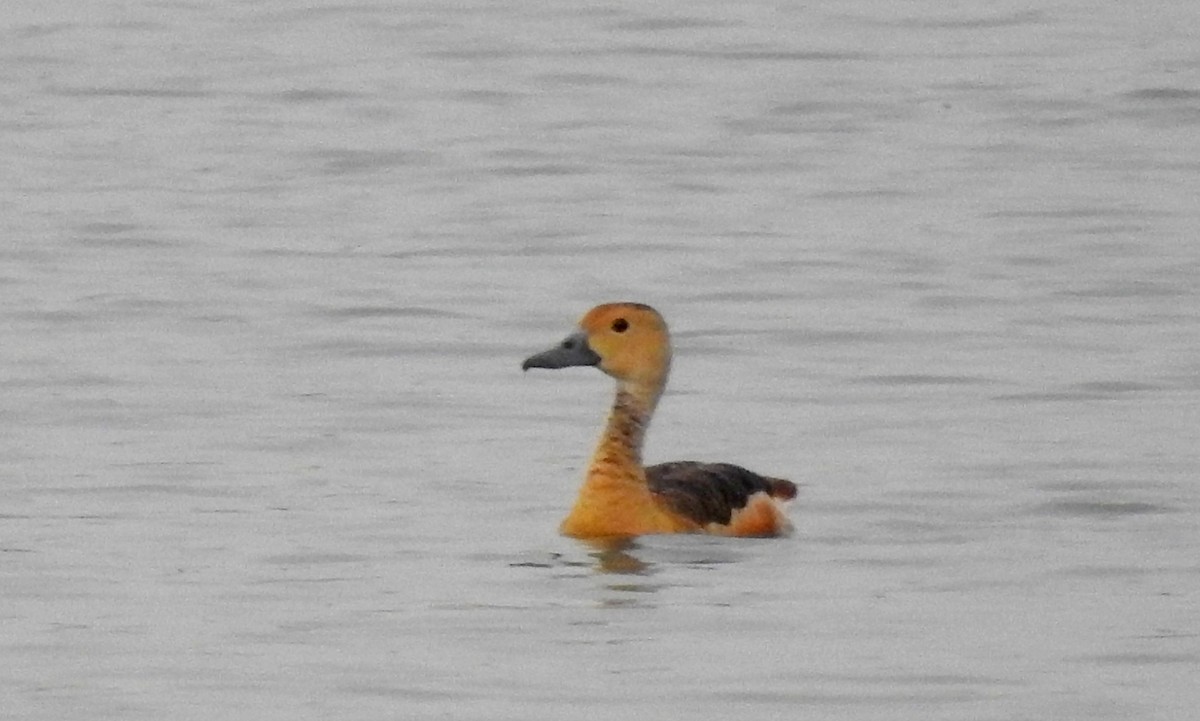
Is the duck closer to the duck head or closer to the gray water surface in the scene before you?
the duck head

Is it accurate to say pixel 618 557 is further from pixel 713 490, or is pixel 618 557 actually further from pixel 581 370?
pixel 581 370

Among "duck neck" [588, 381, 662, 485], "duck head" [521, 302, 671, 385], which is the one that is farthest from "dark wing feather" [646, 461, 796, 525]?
"duck head" [521, 302, 671, 385]

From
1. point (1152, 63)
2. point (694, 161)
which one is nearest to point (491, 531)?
point (694, 161)

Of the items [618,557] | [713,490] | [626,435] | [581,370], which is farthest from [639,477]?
[581,370]

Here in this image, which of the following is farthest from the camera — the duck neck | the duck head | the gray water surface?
the duck head

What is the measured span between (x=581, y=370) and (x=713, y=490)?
5298 mm

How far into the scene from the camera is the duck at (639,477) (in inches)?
599

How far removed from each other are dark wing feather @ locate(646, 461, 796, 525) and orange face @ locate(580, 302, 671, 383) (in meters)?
0.50

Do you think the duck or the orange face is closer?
the duck

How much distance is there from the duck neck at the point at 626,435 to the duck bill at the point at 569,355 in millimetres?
234

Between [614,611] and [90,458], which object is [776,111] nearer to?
[90,458]

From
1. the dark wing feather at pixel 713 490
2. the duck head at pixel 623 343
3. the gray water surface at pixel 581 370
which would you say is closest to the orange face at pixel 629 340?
the duck head at pixel 623 343

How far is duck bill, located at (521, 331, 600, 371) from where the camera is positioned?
1524 cm

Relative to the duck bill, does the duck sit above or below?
below
